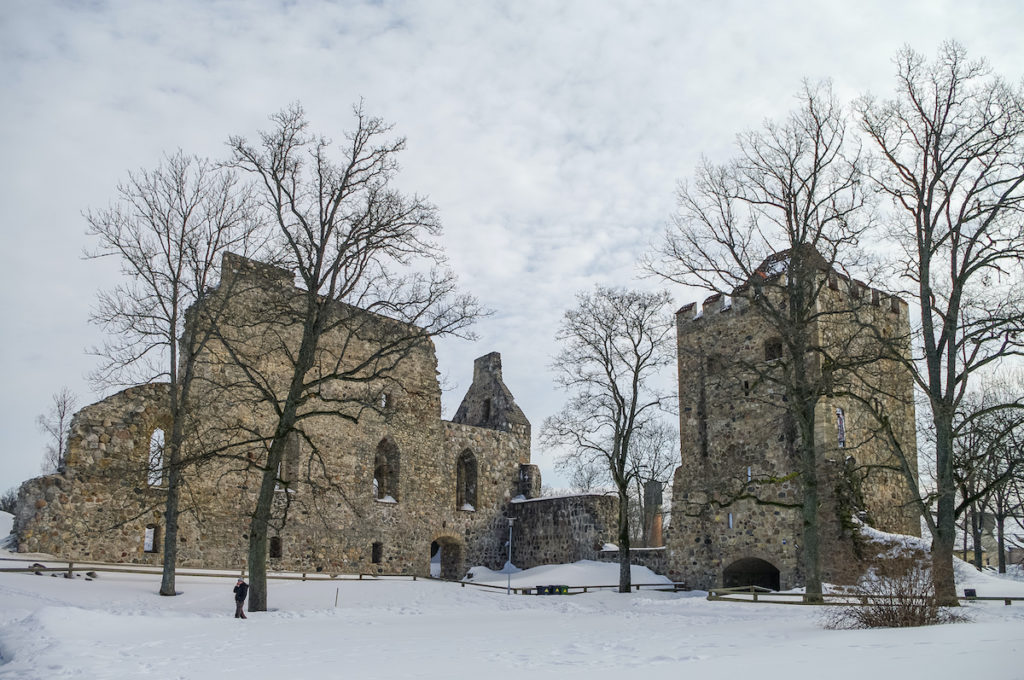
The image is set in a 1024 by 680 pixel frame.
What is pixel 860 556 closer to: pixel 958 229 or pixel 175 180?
pixel 958 229

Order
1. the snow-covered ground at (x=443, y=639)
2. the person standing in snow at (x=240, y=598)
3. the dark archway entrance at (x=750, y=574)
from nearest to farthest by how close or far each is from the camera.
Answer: the snow-covered ground at (x=443, y=639)
the person standing in snow at (x=240, y=598)
the dark archway entrance at (x=750, y=574)

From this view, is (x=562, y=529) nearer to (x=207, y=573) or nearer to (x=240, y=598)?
(x=207, y=573)

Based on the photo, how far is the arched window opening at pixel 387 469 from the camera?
2752cm

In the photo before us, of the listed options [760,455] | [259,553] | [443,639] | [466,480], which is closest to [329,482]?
[259,553]

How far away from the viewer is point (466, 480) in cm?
3072

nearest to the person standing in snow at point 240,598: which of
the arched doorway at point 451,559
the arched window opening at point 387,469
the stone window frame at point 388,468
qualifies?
the stone window frame at point 388,468

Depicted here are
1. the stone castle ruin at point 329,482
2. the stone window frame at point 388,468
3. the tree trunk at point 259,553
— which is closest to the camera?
the tree trunk at point 259,553

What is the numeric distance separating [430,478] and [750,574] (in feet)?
37.7

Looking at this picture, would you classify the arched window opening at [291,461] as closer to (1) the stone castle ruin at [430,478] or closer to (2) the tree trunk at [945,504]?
(1) the stone castle ruin at [430,478]

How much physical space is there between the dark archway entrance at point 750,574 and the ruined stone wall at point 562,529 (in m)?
6.33

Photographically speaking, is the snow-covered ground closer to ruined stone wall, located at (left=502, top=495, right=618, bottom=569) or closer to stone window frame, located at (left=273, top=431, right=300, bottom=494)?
stone window frame, located at (left=273, top=431, right=300, bottom=494)

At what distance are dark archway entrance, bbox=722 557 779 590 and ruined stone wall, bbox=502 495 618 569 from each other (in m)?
6.33

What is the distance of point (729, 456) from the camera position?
→ 2247 cm

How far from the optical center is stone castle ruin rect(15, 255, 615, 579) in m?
19.0
